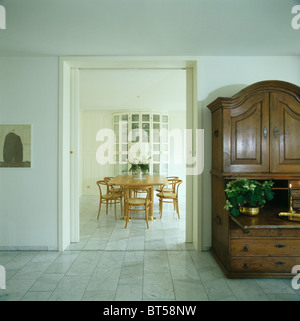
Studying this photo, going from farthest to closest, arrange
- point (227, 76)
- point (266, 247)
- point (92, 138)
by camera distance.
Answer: point (92, 138) → point (227, 76) → point (266, 247)

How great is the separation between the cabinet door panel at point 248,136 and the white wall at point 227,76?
0.59 m

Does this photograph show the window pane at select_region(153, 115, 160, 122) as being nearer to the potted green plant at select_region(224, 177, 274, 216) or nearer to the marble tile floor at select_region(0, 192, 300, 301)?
the marble tile floor at select_region(0, 192, 300, 301)

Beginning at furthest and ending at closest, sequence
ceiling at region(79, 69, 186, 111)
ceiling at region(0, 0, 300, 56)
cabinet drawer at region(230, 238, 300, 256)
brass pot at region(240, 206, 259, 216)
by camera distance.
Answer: ceiling at region(79, 69, 186, 111) → brass pot at region(240, 206, 259, 216) → cabinet drawer at region(230, 238, 300, 256) → ceiling at region(0, 0, 300, 56)

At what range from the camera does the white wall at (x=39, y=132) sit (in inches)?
125

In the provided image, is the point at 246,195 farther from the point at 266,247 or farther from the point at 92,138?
the point at 92,138

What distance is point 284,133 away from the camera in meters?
2.62

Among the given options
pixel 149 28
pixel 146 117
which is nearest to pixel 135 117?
pixel 146 117

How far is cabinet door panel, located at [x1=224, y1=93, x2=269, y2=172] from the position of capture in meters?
2.60

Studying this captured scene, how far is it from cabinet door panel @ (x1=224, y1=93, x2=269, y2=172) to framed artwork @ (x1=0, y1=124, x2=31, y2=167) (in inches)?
108

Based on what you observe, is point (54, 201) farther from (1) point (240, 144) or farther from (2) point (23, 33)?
(1) point (240, 144)

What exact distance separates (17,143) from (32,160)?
1.08 ft

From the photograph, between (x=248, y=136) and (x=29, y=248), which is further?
(x=29, y=248)

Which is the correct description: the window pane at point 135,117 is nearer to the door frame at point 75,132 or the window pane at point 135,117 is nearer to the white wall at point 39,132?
the door frame at point 75,132

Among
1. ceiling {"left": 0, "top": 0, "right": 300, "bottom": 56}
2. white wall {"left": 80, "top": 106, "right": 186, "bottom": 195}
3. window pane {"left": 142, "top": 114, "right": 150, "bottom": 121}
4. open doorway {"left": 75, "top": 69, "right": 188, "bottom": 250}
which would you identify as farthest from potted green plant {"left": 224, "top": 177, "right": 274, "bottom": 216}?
white wall {"left": 80, "top": 106, "right": 186, "bottom": 195}
